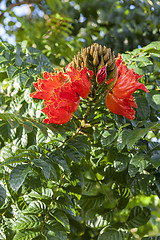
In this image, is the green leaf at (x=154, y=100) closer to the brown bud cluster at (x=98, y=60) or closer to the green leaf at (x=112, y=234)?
the brown bud cluster at (x=98, y=60)

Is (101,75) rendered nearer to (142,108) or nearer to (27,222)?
(142,108)

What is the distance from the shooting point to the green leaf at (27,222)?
80cm

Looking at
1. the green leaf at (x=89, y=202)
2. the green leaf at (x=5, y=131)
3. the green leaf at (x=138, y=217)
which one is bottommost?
the green leaf at (x=138, y=217)

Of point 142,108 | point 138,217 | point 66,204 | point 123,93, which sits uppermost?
point 123,93

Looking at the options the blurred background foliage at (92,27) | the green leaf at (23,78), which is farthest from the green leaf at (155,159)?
the blurred background foliage at (92,27)

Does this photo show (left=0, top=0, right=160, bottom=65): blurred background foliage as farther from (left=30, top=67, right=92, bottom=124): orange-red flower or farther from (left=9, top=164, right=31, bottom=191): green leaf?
(left=9, top=164, right=31, bottom=191): green leaf

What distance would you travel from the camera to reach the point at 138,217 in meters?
1.01

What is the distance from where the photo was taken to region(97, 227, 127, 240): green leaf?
0.93 m

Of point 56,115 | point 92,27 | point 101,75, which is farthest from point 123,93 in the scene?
point 92,27

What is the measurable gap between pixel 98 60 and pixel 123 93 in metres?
0.13

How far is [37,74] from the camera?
1.08 metres

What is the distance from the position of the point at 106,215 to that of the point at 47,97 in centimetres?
49

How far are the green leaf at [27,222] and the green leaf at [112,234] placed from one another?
0.23 metres

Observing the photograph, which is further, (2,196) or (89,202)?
(89,202)
